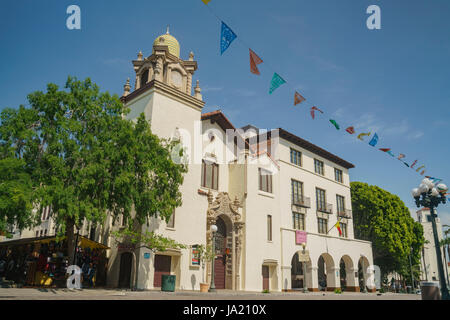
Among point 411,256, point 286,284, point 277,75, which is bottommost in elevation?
point 286,284

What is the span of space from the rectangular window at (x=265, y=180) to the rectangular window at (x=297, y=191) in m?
3.71

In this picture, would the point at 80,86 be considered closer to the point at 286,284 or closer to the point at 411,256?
the point at 286,284

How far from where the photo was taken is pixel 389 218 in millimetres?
42156

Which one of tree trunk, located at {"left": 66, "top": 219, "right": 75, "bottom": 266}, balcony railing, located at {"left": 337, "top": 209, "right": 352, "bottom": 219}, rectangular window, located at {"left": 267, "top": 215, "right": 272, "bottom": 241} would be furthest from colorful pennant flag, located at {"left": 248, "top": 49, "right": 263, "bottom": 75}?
balcony railing, located at {"left": 337, "top": 209, "right": 352, "bottom": 219}

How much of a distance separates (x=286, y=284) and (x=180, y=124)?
1637 centimetres

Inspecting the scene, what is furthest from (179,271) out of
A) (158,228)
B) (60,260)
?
(60,260)

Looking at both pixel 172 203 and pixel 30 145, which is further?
pixel 172 203

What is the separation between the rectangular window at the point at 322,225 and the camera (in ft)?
121

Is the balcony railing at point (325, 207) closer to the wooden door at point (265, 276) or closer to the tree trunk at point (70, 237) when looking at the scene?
the wooden door at point (265, 276)

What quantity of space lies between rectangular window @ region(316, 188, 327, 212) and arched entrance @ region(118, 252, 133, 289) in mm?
21146

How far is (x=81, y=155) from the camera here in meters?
18.1

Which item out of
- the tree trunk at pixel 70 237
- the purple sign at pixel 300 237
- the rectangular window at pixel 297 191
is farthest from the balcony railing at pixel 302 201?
the tree trunk at pixel 70 237

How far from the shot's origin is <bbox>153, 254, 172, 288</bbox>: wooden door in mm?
23109

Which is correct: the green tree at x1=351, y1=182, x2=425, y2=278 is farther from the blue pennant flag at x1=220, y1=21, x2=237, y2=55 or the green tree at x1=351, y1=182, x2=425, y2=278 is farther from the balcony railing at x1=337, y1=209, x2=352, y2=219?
the blue pennant flag at x1=220, y1=21, x2=237, y2=55
